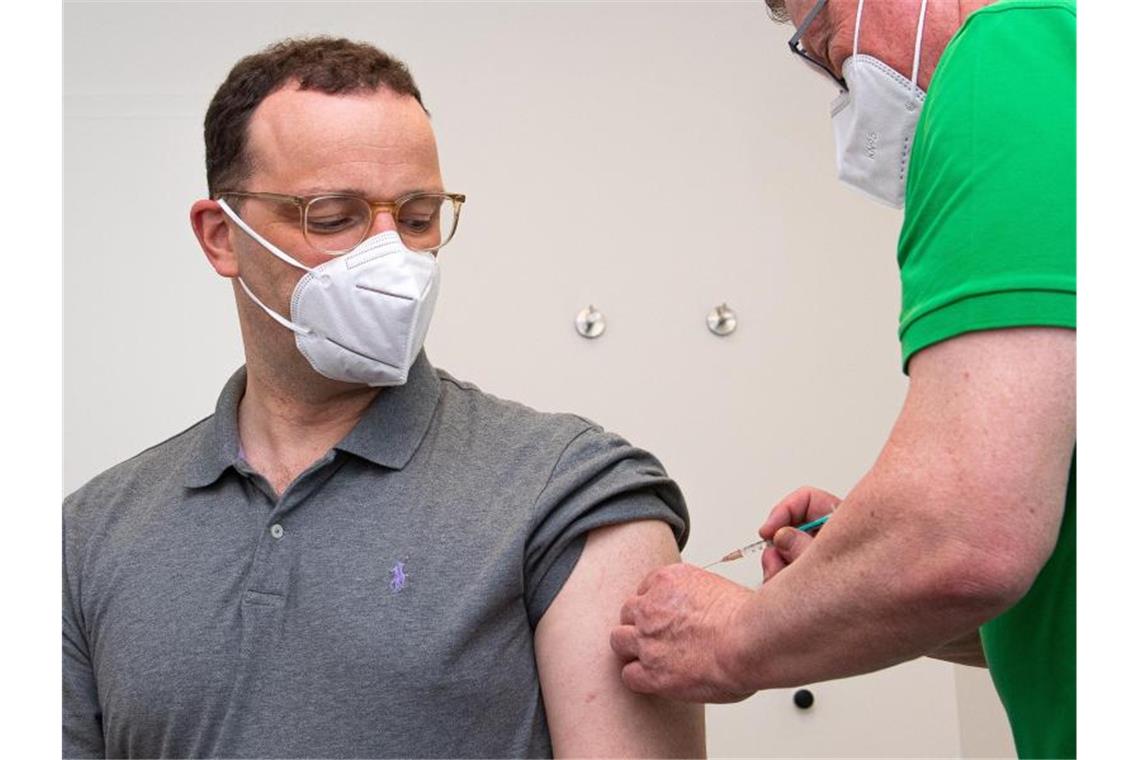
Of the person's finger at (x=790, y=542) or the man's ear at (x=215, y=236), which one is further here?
the man's ear at (x=215, y=236)

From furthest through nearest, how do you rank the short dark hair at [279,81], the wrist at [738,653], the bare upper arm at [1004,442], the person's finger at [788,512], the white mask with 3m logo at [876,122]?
the short dark hair at [279,81] → the person's finger at [788,512] → the white mask with 3m logo at [876,122] → the wrist at [738,653] → the bare upper arm at [1004,442]

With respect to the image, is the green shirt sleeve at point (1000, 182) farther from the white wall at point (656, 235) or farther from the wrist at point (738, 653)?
the white wall at point (656, 235)

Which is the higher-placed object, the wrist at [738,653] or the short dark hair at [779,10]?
the short dark hair at [779,10]

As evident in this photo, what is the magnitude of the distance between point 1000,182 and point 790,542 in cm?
57

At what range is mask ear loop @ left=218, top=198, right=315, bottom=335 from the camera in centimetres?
157

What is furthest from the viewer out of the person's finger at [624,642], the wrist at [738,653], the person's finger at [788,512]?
the person's finger at [788,512]

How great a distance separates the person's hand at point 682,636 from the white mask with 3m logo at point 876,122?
17.4 inches

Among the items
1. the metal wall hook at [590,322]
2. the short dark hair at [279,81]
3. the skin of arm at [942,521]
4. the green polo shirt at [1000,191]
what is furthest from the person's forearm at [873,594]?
the metal wall hook at [590,322]

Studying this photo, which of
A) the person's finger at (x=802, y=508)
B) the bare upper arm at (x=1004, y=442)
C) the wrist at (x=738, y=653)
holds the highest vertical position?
the bare upper arm at (x=1004, y=442)

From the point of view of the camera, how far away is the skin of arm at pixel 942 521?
3.06 ft

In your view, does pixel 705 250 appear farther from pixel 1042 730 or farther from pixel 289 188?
pixel 1042 730

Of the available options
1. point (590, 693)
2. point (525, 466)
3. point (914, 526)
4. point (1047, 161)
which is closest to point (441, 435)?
point (525, 466)

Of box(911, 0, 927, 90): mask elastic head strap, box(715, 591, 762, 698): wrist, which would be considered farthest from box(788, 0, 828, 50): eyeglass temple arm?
box(715, 591, 762, 698): wrist

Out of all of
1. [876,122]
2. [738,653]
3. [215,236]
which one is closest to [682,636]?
[738,653]
